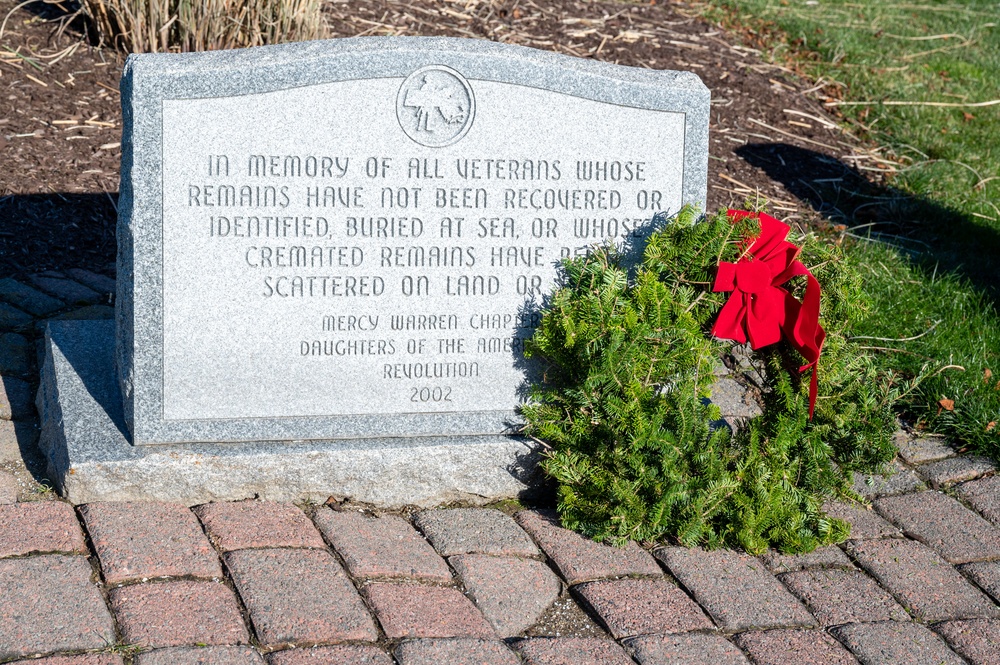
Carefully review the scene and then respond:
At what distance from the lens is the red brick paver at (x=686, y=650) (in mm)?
2371

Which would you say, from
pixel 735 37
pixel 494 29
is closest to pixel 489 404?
pixel 494 29

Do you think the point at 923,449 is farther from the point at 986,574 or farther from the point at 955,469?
Result: the point at 986,574

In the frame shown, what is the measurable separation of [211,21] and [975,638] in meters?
4.49

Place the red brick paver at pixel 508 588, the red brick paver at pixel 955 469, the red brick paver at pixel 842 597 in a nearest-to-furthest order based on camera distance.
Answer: the red brick paver at pixel 508 588 → the red brick paver at pixel 842 597 → the red brick paver at pixel 955 469

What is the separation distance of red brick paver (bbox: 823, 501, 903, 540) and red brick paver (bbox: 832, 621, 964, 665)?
46 centimetres

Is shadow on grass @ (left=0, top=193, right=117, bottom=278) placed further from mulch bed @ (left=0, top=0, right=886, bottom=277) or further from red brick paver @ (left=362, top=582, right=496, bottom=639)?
red brick paver @ (left=362, top=582, right=496, bottom=639)

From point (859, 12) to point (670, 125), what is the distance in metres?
6.07

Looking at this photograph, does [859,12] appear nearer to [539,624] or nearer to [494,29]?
[494,29]

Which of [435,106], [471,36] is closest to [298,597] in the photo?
[435,106]

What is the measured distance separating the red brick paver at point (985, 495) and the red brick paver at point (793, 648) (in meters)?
0.97

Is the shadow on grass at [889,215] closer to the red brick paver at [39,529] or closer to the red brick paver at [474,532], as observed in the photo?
the red brick paver at [474,532]

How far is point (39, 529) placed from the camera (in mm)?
2648

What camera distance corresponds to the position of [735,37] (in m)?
7.12

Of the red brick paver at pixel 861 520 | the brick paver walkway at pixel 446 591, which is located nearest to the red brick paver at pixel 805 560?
the brick paver walkway at pixel 446 591
